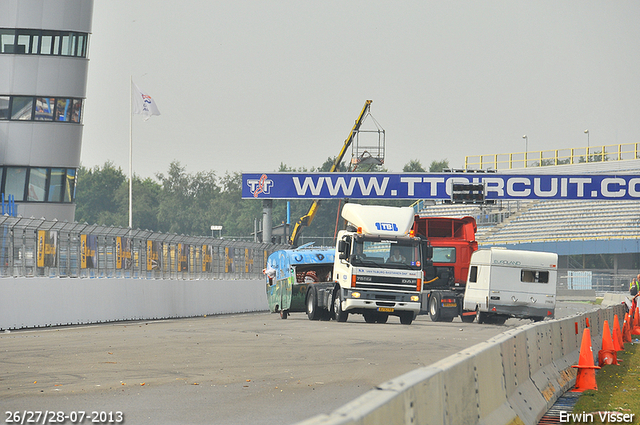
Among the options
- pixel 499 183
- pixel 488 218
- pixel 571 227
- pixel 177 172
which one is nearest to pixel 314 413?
pixel 499 183

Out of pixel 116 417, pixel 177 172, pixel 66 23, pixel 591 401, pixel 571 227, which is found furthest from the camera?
pixel 177 172

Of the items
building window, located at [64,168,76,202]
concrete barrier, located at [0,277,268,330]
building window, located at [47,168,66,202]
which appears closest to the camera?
concrete barrier, located at [0,277,268,330]

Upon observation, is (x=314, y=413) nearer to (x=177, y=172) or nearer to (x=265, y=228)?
(x=265, y=228)

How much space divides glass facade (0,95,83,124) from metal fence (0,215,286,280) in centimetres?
1196

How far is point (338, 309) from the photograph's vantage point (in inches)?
1077

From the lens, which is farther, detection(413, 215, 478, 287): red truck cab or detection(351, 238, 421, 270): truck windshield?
detection(413, 215, 478, 287): red truck cab

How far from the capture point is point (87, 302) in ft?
81.5

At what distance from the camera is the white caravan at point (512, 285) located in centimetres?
2928

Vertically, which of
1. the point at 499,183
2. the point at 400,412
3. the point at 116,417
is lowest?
the point at 116,417

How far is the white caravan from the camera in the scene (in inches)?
1153

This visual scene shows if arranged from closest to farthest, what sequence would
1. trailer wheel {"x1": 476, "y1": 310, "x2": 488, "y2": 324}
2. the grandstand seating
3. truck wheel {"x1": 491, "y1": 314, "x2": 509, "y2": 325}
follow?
trailer wheel {"x1": 476, "y1": 310, "x2": 488, "y2": 324} < truck wheel {"x1": 491, "y1": 314, "x2": 509, "y2": 325} < the grandstand seating

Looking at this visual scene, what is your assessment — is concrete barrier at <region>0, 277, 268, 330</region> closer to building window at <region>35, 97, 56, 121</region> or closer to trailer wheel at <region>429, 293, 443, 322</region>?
trailer wheel at <region>429, 293, 443, 322</region>

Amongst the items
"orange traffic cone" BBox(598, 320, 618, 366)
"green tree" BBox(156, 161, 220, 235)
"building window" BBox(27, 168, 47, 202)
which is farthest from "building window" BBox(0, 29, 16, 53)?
"green tree" BBox(156, 161, 220, 235)

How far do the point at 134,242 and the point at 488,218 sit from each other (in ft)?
183
